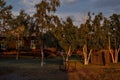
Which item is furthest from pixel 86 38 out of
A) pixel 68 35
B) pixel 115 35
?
pixel 115 35

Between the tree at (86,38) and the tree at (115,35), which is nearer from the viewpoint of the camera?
the tree at (86,38)

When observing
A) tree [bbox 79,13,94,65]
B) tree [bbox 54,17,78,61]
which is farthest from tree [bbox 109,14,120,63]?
tree [bbox 54,17,78,61]

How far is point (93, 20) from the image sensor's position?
1614 inches

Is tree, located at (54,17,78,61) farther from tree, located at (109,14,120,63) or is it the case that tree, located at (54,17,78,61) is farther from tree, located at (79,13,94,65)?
tree, located at (109,14,120,63)

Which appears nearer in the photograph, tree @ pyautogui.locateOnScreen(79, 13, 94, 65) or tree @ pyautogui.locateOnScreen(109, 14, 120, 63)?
tree @ pyautogui.locateOnScreen(79, 13, 94, 65)

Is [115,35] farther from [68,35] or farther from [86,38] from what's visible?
[68,35]

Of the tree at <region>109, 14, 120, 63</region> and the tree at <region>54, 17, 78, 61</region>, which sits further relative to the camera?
the tree at <region>109, 14, 120, 63</region>

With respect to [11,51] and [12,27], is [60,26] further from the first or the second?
[11,51]

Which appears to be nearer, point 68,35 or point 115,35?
point 68,35

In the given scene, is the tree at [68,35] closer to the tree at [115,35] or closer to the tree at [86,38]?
the tree at [86,38]

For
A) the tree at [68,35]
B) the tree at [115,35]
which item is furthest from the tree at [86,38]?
the tree at [115,35]

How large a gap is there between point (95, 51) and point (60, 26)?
19.3ft

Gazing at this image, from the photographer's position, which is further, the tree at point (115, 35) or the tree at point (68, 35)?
the tree at point (115, 35)

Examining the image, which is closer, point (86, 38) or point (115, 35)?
point (86, 38)
